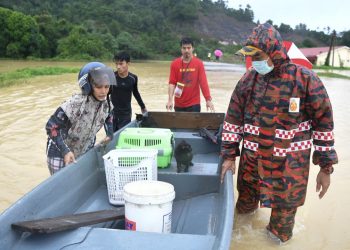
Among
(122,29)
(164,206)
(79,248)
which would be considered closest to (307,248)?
(164,206)

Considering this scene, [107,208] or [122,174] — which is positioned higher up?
[122,174]

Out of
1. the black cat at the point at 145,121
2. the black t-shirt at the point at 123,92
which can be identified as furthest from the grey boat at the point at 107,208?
the black t-shirt at the point at 123,92

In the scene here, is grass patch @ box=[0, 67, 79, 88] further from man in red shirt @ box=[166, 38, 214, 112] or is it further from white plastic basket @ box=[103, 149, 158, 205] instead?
→ white plastic basket @ box=[103, 149, 158, 205]

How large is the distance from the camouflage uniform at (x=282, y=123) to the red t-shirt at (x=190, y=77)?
7.33 ft

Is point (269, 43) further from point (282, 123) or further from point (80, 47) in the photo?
point (80, 47)

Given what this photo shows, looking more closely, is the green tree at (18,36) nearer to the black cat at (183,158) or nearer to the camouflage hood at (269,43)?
the black cat at (183,158)

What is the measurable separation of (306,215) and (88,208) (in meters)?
2.52

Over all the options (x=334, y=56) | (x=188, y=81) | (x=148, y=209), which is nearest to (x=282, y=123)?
(x=148, y=209)

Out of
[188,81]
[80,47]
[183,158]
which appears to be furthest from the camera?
[80,47]

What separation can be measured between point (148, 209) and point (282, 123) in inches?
44.5

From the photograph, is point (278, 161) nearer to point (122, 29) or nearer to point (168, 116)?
point (168, 116)

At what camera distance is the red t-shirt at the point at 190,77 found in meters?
5.12

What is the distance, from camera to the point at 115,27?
197 feet

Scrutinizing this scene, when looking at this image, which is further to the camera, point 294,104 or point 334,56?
point 334,56
